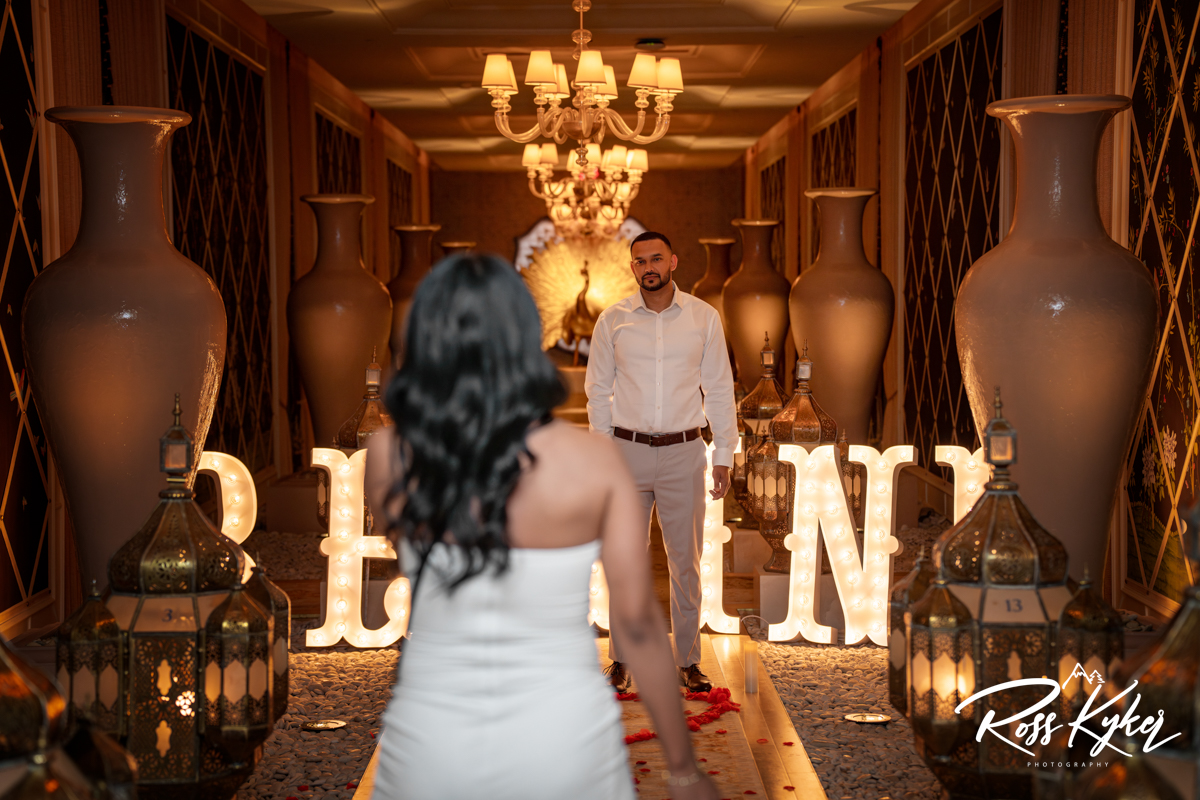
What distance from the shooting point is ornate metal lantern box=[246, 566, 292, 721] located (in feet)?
6.00

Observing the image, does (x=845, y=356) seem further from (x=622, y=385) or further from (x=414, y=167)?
(x=414, y=167)

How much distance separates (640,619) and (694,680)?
1.82m

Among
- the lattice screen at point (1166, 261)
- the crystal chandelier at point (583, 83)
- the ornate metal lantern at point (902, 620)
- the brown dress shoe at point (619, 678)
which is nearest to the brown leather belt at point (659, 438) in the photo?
the brown dress shoe at point (619, 678)

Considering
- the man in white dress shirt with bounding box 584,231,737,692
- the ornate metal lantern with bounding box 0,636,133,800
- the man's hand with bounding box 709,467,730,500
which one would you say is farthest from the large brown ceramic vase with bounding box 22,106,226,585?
the ornate metal lantern with bounding box 0,636,133,800

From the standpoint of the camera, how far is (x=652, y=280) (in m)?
2.84

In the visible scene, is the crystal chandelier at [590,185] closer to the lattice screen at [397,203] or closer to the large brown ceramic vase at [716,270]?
the large brown ceramic vase at [716,270]

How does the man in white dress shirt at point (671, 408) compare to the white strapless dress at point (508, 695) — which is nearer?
the white strapless dress at point (508, 695)

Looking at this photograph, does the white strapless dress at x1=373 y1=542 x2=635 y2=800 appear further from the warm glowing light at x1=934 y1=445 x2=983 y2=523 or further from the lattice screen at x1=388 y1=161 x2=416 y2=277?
the lattice screen at x1=388 y1=161 x2=416 y2=277

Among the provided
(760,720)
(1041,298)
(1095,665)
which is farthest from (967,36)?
(1095,665)

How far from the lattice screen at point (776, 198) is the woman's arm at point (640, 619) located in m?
8.52

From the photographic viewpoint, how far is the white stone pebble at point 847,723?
226 centimetres

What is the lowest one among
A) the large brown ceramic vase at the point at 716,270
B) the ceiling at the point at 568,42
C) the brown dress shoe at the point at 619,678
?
the brown dress shoe at the point at 619,678

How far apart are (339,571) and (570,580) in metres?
2.18

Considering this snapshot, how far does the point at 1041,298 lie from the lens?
2.59 m
